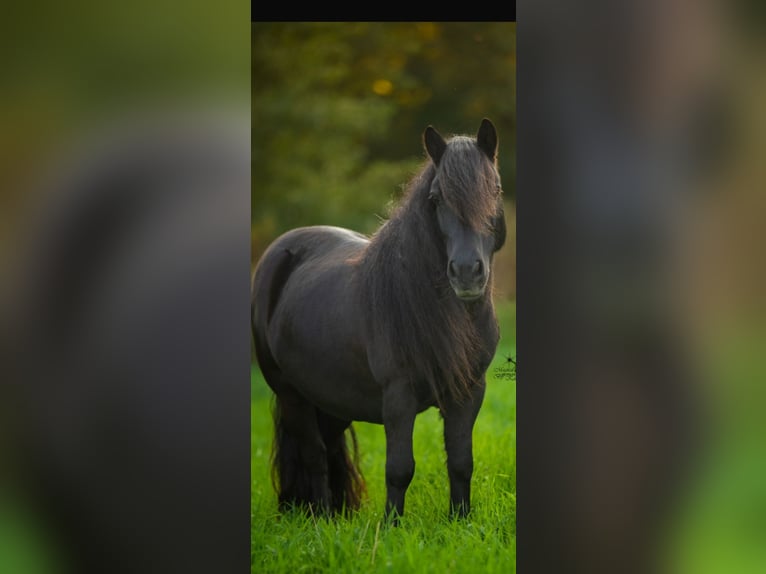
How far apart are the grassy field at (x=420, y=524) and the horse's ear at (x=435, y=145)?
1.23 m

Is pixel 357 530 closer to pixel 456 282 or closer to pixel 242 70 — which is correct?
pixel 456 282

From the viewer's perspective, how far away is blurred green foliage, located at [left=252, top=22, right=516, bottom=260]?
523cm

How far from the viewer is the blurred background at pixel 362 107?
5233mm

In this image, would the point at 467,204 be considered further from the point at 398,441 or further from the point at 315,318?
the point at 315,318

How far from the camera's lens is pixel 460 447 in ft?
12.4

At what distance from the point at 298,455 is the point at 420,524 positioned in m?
1.19

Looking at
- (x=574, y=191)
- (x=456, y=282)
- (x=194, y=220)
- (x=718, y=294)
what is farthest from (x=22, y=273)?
(x=718, y=294)

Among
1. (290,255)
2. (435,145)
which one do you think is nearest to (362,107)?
(290,255)

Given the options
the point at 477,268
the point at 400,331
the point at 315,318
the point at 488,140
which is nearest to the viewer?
the point at 477,268

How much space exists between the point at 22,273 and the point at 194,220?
2.12 feet

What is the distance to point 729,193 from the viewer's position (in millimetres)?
2775

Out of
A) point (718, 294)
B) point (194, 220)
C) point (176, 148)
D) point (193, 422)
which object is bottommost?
point (193, 422)

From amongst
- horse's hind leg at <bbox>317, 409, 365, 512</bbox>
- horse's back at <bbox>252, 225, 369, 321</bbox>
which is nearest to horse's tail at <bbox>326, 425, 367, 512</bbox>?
horse's hind leg at <bbox>317, 409, 365, 512</bbox>

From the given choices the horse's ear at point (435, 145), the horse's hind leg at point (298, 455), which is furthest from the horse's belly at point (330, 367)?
the horse's ear at point (435, 145)
